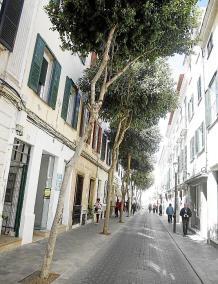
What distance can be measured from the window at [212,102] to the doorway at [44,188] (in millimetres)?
7610

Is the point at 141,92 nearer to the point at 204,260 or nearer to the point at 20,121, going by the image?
the point at 20,121

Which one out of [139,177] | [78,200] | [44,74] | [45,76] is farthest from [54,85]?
[139,177]

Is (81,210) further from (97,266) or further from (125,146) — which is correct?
(97,266)

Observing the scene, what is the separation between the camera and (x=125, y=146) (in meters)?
24.3

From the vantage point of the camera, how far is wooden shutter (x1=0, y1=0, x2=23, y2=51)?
7688 millimetres

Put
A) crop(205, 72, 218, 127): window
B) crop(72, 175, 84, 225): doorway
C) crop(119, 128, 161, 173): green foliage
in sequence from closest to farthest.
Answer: crop(205, 72, 218, 127): window < crop(72, 175, 84, 225): doorway < crop(119, 128, 161, 173): green foliage

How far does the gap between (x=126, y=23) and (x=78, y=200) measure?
38.6ft

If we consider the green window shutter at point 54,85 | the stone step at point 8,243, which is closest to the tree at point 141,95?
the green window shutter at point 54,85

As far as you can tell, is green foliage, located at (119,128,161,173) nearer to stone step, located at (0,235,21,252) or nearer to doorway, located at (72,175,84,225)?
doorway, located at (72,175,84,225)

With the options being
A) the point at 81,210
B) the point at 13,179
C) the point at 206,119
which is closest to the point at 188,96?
the point at 206,119

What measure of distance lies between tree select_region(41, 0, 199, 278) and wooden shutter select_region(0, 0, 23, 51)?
960 mm

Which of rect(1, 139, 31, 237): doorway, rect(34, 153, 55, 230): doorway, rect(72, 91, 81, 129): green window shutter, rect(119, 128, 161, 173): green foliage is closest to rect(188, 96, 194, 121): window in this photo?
rect(119, 128, 161, 173): green foliage

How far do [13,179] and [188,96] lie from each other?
16.1 metres

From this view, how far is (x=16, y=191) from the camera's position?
10.0 m
